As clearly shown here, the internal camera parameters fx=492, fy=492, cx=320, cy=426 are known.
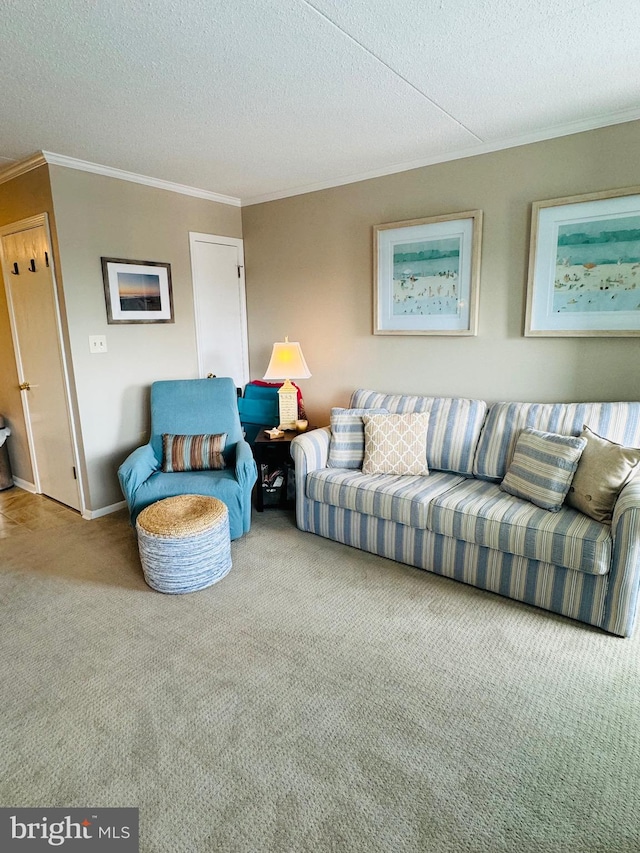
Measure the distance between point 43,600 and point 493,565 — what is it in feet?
7.76

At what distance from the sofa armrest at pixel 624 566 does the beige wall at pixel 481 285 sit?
1.00 metres

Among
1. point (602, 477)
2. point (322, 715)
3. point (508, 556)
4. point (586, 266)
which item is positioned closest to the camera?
point (322, 715)

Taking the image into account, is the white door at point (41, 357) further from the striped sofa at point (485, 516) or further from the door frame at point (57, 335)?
the striped sofa at point (485, 516)

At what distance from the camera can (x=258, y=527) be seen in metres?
3.44

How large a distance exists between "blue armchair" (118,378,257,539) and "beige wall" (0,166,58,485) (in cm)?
126

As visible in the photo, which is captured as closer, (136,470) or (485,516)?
(485,516)

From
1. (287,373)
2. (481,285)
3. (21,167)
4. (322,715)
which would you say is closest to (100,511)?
(287,373)

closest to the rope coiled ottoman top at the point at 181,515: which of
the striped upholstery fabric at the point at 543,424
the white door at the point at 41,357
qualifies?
the white door at the point at 41,357

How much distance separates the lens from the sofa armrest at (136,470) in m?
3.05

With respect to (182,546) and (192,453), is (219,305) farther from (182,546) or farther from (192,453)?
(182,546)

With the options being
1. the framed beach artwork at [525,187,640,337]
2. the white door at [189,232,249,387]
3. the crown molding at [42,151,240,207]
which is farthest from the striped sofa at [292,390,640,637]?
the crown molding at [42,151,240,207]

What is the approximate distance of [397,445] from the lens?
3135mm

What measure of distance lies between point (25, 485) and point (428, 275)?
149 inches

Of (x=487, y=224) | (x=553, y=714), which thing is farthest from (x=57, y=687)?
(x=487, y=224)
